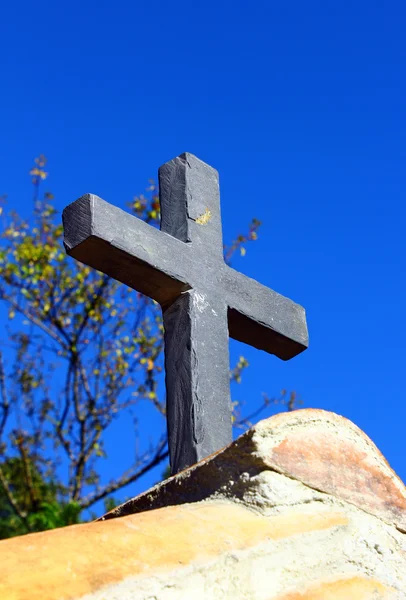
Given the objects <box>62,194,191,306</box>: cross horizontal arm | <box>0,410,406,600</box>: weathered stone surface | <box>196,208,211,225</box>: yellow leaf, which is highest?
<box>196,208,211,225</box>: yellow leaf

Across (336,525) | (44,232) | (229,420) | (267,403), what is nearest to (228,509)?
(336,525)

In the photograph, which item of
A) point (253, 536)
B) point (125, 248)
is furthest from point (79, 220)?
point (253, 536)

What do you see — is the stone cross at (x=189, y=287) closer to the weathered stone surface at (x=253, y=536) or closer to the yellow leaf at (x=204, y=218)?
the yellow leaf at (x=204, y=218)

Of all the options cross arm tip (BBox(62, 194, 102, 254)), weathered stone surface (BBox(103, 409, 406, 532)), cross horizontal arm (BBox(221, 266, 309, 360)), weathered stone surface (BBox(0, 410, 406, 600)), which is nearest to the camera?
weathered stone surface (BBox(0, 410, 406, 600))

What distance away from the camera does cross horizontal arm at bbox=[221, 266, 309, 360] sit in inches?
105

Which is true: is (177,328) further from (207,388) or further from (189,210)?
(189,210)

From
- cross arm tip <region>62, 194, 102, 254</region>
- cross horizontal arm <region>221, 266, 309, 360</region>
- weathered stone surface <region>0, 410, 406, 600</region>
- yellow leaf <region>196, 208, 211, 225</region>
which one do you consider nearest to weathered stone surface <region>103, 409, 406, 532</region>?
weathered stone surface <region>0, 410, 406, 600</region>

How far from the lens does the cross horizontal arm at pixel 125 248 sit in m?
2.28

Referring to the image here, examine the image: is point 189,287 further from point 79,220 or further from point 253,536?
point 253,536

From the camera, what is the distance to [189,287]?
8.09 ft

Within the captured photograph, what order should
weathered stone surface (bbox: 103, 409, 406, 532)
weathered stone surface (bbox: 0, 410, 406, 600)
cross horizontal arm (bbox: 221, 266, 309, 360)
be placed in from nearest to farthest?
weathered stone surface (bbox: 0, 410, 406, 600) < weathered stone surface (bbox: 103, 409, 406, 532) < cross horizontal arm (bbox: 221, 266, 309, 360)

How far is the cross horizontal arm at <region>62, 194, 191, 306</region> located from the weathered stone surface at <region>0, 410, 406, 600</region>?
3.21 ft

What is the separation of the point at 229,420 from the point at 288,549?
46.5 inches

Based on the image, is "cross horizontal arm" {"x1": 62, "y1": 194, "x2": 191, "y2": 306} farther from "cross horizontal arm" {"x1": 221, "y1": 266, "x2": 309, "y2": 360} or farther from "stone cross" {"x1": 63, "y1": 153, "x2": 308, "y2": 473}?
"cross horizontal arm" {"x1": 221, "y1": 266, "x2": 309, "y2": 360}
